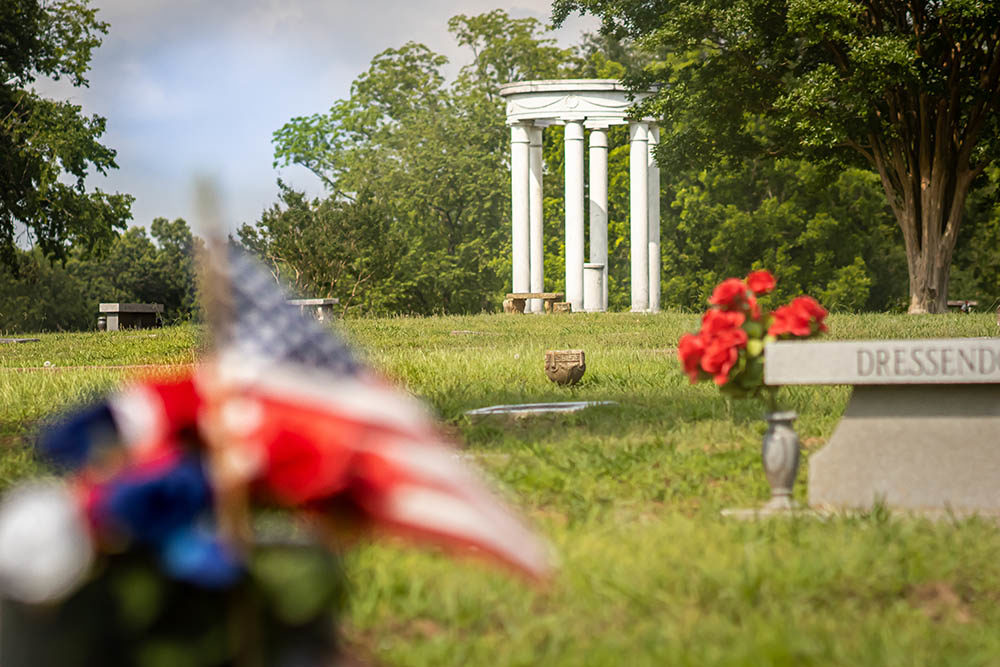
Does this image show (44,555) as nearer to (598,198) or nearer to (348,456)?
(348,456)

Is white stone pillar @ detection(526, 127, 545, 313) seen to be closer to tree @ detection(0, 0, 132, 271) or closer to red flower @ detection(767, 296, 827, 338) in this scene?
tree @ detection(0, 0, 132, 271)

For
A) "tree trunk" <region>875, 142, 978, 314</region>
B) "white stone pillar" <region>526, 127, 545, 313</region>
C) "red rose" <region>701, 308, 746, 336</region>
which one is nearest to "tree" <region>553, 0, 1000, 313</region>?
"tree trunk" <region>875, 142, 978, 314</region>

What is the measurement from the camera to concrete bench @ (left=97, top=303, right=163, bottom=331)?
102 ft

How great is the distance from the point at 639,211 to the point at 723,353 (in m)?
32.9

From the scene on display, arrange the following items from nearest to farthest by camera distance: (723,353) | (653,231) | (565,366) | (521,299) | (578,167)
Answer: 1. (723,353)
2. (565,366)
3. (521,299)
4. (578,167)
5. (653,231)

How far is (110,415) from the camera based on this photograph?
8.27 ft

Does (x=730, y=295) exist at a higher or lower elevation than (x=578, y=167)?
lower

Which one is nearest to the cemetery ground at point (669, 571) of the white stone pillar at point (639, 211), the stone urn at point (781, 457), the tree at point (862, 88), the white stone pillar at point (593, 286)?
the stone urn at point (781, 457)

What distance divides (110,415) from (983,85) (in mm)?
27189

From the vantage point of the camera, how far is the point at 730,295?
7242 mm

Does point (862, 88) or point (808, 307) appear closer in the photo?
point (808, 307)

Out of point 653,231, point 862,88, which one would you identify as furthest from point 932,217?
point 653,231

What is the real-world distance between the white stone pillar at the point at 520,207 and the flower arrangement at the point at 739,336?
32.5 meters

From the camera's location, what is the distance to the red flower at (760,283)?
7.52 metres
